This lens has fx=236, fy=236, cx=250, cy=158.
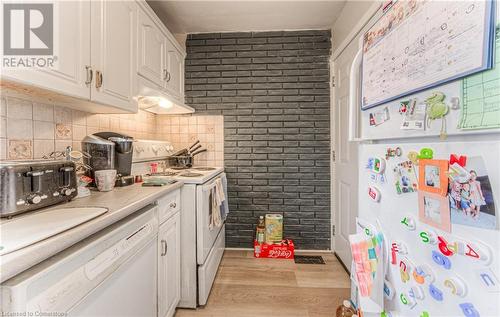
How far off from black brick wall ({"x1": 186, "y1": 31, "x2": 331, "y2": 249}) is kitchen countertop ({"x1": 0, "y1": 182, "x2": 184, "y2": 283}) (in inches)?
52.1

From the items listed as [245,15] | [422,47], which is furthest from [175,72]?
[422,47]

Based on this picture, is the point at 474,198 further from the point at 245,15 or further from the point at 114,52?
the point at 245,15

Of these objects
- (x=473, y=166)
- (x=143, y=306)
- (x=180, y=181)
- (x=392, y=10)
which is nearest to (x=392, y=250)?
(x=473, y=166)

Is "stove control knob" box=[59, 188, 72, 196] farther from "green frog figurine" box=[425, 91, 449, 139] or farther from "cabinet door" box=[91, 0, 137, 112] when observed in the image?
"green frog figurine" box=[425, 91, 449, 139]

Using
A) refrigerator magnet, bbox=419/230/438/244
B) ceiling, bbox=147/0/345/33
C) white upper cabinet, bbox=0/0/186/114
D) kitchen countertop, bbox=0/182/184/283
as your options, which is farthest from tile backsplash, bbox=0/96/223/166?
refrigerator magnet, bbox=419/230/438/244

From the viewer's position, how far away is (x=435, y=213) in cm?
66

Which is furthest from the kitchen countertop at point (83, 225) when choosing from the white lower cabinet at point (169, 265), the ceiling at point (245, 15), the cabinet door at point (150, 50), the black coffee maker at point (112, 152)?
the ceiling at point (245, 15)

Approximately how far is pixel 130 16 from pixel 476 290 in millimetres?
2022

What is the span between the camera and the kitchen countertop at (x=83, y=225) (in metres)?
0.53

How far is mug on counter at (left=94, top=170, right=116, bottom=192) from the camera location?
1.29 meters

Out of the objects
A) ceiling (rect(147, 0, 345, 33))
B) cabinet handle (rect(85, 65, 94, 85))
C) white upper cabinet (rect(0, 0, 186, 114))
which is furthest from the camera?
ceiling (rect(147, 0, 345, 33))

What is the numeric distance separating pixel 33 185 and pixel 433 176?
1.35 m

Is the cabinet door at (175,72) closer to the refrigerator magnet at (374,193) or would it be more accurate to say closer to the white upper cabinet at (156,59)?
the white upper cabinet at (156,59)

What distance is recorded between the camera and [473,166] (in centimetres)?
55
